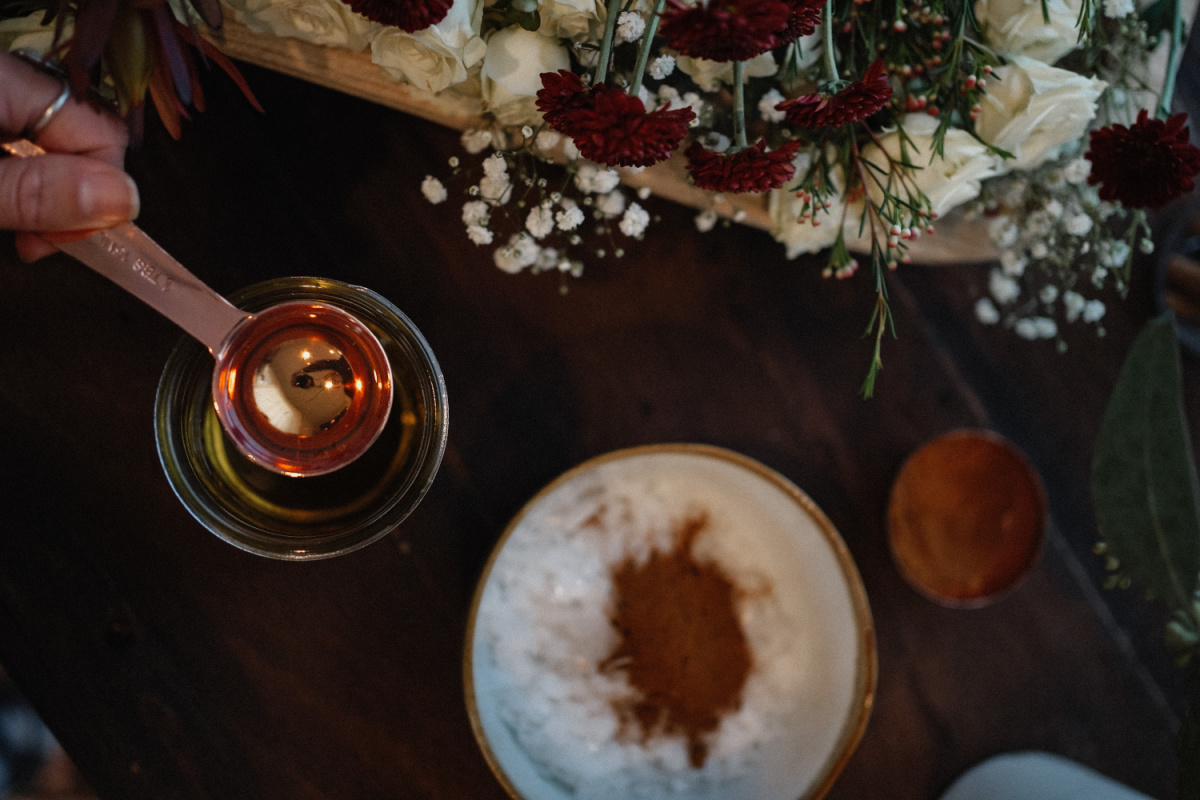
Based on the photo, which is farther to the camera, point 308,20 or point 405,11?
point 308,20

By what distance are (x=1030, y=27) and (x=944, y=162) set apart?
123 millimetres

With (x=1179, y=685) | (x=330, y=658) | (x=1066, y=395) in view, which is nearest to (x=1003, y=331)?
(x=1066, y=395)

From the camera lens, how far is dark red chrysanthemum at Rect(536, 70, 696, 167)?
17.6 inches

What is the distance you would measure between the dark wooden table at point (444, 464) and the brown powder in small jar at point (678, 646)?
0.44ft

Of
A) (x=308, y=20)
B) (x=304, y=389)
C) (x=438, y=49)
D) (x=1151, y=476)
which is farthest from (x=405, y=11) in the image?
(x=1151, y=476)

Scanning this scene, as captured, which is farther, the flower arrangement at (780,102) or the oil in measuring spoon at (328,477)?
the oil in measuring spoon at (328,477)

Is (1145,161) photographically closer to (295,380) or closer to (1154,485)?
(1154,485)

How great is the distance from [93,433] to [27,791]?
804 millimetres

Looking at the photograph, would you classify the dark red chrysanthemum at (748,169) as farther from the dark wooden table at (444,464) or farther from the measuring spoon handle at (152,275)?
the measuring spoon handle at (152,275)

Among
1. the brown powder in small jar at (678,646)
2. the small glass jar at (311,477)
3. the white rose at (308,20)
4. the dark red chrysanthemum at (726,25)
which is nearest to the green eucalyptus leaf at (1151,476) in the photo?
the brown powder in small jar at (678,646)

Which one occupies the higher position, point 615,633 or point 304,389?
point 304,389

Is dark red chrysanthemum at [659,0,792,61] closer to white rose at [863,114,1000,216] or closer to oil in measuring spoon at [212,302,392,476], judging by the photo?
white rose at [863,114,1000,216]

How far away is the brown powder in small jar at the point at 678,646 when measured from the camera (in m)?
0.73

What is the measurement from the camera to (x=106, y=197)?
0.52 metres
